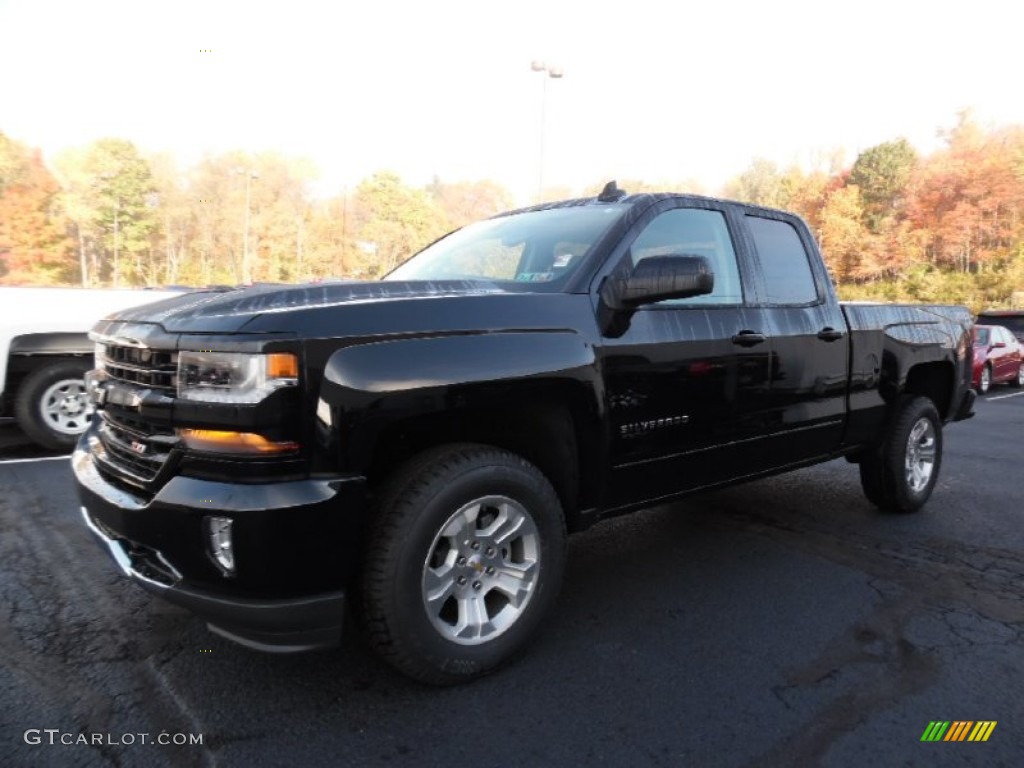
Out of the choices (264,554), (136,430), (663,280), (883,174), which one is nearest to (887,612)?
(663,280)

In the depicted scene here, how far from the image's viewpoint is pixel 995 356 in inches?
571

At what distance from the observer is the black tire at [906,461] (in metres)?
4.56

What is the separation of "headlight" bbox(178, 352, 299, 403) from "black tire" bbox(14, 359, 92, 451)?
466cm

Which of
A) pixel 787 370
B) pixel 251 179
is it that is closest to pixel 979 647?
pixel 787 370

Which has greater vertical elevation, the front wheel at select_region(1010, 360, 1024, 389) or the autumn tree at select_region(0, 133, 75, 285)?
the autumn tree at select_region(0, 133, 75, 285)

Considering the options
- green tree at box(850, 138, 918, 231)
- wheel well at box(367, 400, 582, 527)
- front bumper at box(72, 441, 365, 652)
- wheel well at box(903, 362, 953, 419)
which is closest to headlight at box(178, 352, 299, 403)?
front bumper at box(72, 441, 365, 652)

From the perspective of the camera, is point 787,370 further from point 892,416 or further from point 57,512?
point 57,512

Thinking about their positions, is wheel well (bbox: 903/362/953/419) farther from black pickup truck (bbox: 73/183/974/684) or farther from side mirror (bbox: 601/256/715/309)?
side mirror (bbox: 601/256/715/309)

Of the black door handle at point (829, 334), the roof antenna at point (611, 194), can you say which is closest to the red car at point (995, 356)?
the black door handle at point (829, 334)

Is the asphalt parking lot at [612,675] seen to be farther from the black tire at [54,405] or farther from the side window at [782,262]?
the black tire at [54,405]

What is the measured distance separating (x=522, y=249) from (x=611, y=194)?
0.51 meters

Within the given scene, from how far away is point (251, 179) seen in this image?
50.4 metres

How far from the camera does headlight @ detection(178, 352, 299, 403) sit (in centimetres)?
208

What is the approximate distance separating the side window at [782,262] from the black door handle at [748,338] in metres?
0.29
